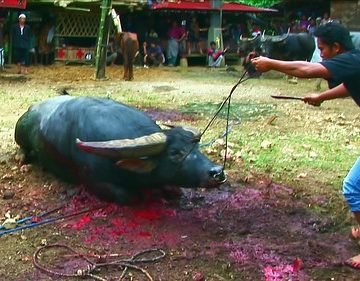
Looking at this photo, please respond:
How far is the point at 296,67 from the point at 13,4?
1621 centimetres

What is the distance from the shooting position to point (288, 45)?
1845 centimetres

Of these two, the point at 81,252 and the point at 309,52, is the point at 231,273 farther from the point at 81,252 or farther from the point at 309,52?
the point at 309,52

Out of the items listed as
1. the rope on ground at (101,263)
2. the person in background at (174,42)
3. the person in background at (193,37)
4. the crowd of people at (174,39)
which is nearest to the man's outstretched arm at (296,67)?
the rope on ground at (101,263)

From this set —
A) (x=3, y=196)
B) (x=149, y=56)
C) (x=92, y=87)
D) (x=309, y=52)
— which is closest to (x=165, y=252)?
(x=3, y=196)

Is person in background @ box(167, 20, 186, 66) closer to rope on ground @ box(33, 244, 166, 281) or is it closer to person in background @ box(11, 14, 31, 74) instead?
person in background @ box(11, 14, 31, 74)

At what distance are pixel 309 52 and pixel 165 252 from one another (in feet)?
49.5

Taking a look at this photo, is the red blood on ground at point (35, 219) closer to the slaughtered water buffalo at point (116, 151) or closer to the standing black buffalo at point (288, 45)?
the slaughtered water buffalo at point (116, 151)

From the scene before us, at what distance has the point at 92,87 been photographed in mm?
14031

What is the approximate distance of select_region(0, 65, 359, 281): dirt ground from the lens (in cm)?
416

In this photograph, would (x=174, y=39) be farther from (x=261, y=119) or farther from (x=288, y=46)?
(x=261, y=119)

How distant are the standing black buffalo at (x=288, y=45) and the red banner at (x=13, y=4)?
7.24 meters

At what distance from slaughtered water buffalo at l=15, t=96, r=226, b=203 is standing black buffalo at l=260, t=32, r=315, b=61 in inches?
514

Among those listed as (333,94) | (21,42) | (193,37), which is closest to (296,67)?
(333,94)

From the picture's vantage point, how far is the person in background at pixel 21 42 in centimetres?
1820
